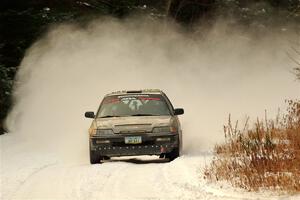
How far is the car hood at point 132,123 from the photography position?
16.5m

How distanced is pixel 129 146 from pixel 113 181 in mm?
3365

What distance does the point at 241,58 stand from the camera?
43.8 meters

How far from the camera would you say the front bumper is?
16.3 metres

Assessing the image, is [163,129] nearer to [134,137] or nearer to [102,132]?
[134,137]

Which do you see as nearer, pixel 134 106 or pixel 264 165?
pixel 264 165

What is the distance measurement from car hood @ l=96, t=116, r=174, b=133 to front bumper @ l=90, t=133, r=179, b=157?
158 mm

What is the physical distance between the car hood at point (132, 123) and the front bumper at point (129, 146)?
158 millimetres

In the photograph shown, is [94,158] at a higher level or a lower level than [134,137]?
lower

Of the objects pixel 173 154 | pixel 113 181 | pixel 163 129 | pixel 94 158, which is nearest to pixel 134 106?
pixel 163 129

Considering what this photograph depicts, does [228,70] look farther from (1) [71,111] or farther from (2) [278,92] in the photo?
(1) [71,111]

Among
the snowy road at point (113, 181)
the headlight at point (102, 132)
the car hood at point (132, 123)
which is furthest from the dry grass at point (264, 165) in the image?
the headlight at point (102, 132)

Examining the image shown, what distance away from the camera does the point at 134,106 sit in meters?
18.0

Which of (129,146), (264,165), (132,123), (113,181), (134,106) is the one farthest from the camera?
(134,106)

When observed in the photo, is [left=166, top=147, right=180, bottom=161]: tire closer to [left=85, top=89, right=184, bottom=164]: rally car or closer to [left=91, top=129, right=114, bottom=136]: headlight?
[left=85, top=89, right=184, bottom=164]: rally car
